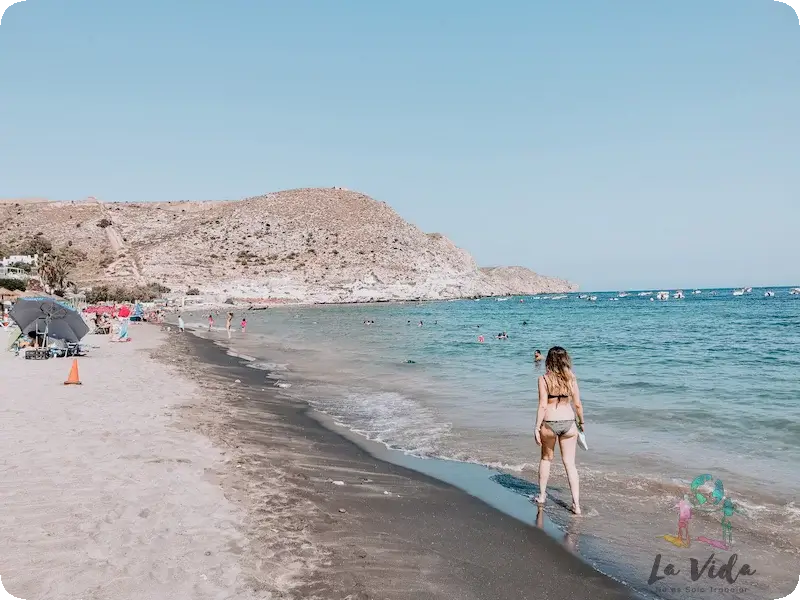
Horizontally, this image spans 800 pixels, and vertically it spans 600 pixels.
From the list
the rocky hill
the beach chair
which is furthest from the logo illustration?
the rocky hill

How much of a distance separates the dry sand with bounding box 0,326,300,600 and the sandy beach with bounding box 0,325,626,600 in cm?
2

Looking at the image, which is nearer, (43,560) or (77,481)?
(43,560)

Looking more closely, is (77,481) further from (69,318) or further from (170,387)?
(69,318)

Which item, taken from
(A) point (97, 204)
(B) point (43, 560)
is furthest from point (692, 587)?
(A) point (97, 204)

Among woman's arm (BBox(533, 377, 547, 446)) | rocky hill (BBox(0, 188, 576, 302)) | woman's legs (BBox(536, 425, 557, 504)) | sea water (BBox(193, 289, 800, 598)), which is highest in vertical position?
rocky hill (BBox(0, 188, 576, 302))

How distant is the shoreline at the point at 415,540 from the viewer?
15.4ft

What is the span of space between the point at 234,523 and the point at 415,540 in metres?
1.73

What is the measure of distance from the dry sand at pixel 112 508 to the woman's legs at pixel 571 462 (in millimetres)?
3633

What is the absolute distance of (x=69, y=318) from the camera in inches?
821

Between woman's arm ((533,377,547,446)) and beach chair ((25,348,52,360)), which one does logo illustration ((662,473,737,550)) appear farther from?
beach chair ((25,348,52,360))

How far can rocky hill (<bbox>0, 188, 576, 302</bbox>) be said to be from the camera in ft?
333

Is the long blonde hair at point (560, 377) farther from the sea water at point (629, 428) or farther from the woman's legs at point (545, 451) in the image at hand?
the sea water at point (629, 428)

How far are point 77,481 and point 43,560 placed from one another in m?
2.04

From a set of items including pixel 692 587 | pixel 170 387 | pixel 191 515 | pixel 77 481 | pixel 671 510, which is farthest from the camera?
pixel 170 387
